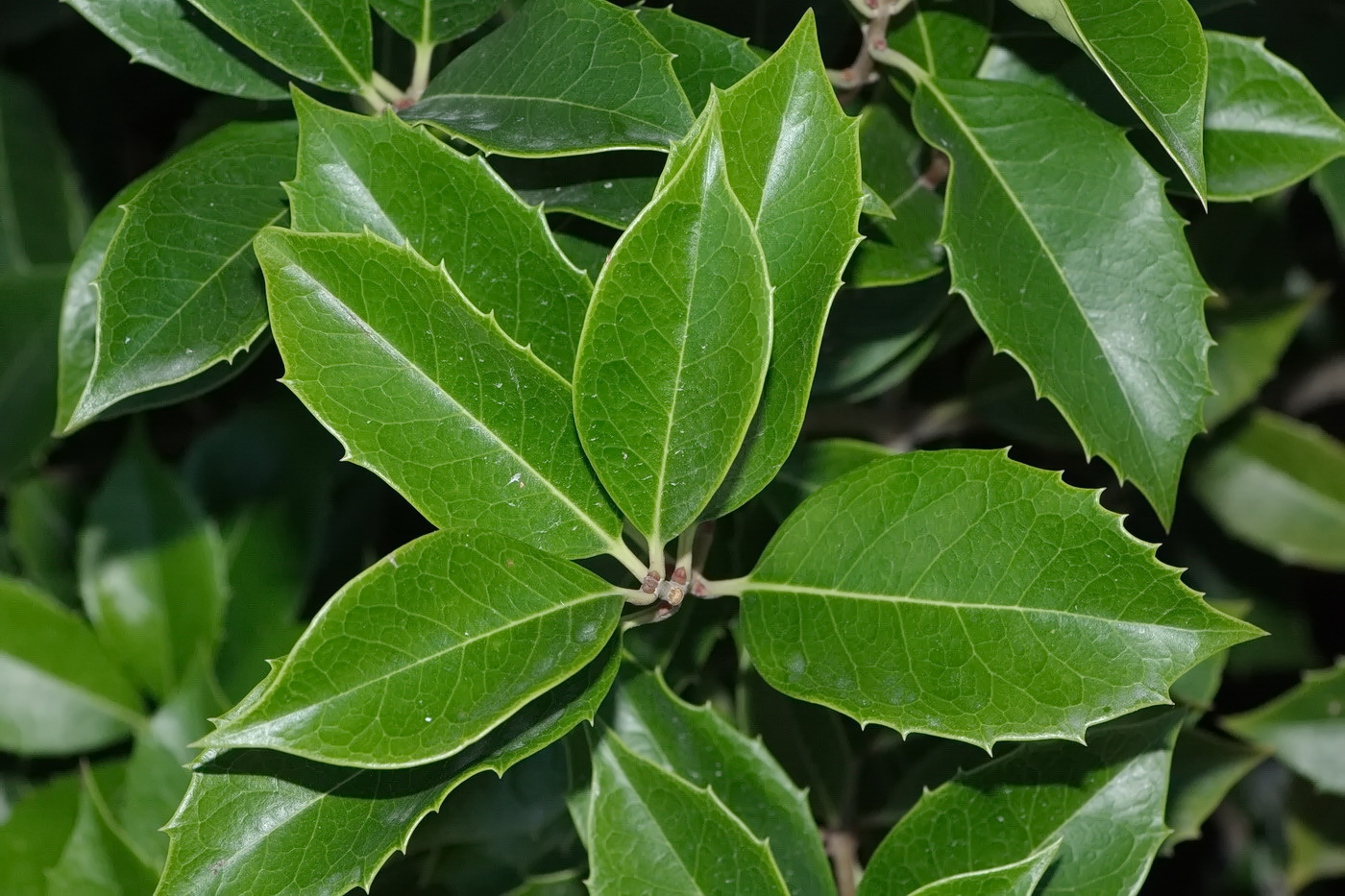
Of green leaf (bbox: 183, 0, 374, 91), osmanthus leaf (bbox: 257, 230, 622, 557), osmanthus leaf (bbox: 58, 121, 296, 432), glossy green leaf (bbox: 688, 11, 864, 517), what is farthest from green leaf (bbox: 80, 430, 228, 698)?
glossy green leaf (bbox: 688, 11, 864, 517)

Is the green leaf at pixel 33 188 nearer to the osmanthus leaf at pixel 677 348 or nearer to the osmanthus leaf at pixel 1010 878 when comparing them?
the osmanthus leaf at pixel 677 348

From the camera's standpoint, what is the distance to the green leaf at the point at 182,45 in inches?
36.2

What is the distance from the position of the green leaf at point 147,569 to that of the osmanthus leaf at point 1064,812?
843 mm

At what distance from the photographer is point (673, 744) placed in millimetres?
961

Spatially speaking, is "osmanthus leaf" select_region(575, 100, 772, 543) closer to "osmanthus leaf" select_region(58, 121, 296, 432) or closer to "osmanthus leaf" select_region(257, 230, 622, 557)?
"osmanthus leaf" select_region(257, 230, 622, 557)


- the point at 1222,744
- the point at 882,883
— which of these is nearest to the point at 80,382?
the point at 882,883

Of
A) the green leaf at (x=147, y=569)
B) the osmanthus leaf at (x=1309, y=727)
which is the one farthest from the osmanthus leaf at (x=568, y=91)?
the osmanthus leaf at (x=1309, y=727)

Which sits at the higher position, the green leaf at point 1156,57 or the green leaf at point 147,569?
the green leaf at point 1156,57

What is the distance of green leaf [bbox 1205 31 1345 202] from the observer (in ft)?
3.25

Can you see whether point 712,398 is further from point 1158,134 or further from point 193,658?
point 193,658

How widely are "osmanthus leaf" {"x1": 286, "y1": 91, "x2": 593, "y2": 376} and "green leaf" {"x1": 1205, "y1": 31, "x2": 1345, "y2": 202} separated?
1.76ft

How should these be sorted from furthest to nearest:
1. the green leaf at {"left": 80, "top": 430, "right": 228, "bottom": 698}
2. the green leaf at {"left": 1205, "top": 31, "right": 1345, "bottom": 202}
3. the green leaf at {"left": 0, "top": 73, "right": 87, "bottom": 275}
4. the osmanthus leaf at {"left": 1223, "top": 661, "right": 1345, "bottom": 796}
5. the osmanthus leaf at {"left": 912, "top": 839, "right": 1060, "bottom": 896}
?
1. the green leaf at {"left": 0, "top": 73, "right": 87, "bottom": 275}
2. the green leaf at {"left": 80, "top": 430, "right": 228, "bottom": 698}
3. the osmanthus leaf at {"left": 1223, "top": 661, "right": 1345, "bottom": 796}
4. the green leaf at {"left": 1205, "top": 31, "right": 1345, "bottom": 202}
5. the osmanthus leaf at {"left": 912, "top": 839, "right": 1060, "bottom": 896}

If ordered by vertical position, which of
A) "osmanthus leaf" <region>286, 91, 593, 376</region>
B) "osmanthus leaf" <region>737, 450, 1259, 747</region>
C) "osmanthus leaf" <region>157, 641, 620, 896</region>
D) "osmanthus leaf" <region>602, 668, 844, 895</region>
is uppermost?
"osmanthus leaf" <region>286, 91, 593, 376</region>

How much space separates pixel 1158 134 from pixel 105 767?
3.98 feet
